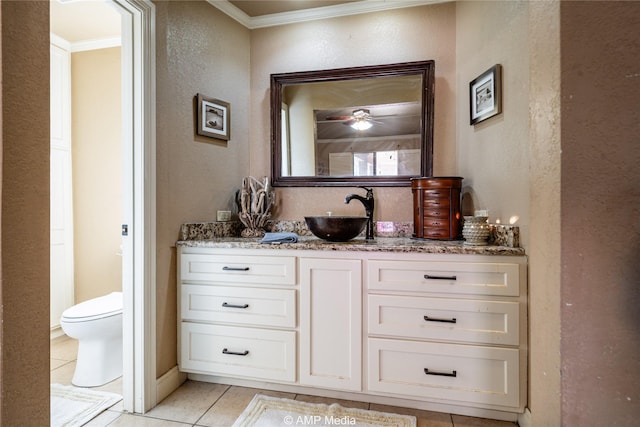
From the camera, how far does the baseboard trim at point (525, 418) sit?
5.17 feet

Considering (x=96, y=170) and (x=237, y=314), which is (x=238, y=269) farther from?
(x=96, y=170)

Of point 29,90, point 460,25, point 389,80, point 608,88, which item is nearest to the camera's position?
point 608,88

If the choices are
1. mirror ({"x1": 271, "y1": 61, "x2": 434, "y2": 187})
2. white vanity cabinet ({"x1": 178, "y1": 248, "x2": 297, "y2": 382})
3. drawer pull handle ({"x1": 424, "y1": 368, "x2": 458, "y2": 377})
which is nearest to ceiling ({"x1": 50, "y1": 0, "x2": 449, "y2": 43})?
mirror ({"x1": 271, "y1": 61, "x2": 434, "y2": 187})

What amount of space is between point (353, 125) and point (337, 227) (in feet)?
2.93

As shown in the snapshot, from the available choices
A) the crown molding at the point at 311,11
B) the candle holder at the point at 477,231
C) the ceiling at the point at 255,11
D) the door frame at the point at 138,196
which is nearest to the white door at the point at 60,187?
the ceiling at the point at 255,11

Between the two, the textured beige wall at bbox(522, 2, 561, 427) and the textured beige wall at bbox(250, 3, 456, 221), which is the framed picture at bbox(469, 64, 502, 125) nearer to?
the textured beige wall at bbox(250, 3, 456, 221)

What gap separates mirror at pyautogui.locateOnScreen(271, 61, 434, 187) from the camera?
2.35 m

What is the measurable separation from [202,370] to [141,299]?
1.89 ft

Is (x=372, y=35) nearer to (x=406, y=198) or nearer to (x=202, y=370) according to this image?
(x=406, y=198)

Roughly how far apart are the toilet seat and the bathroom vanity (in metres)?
0.49

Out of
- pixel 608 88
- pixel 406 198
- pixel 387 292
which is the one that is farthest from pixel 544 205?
pixel 406 198

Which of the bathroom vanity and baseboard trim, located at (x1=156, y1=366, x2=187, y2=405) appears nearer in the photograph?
the bathroom vanity

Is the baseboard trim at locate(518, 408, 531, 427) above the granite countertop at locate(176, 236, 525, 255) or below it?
below

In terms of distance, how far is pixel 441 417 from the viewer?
175 cm
